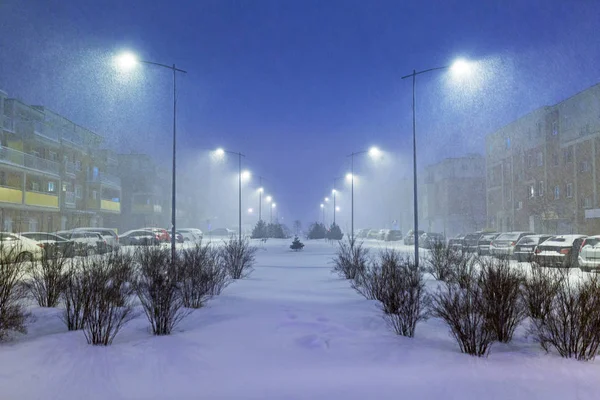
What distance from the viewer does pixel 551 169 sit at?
4059 cm

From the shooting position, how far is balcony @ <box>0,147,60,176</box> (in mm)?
32094

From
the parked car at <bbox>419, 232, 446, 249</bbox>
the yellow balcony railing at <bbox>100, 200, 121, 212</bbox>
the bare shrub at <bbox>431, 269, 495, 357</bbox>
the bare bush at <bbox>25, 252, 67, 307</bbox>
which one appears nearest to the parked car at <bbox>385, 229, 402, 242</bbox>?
the parked car at <bbox>419, 232, 446, 249</bbox>

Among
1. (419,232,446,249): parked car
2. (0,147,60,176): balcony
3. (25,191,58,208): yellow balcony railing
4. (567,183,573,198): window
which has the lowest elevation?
(419,232,446,249): parked car

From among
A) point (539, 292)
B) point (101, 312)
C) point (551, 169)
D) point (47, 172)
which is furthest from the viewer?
point (551, 169)

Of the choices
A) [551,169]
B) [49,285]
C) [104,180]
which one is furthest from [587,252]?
[104,180]

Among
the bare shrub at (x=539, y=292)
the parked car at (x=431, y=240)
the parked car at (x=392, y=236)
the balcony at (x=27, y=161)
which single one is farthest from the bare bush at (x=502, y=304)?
the parked car at (x=392, y=236)

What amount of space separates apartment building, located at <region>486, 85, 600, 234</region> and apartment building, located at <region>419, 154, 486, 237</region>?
10333 mm

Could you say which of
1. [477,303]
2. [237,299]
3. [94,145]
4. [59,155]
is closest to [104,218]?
[94,145]

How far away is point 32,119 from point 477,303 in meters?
42.7

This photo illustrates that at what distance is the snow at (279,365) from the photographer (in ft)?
15.9

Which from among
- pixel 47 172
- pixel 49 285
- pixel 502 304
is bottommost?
pixel 49 285

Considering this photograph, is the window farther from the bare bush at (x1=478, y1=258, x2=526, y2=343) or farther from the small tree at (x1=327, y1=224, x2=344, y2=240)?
the bare bush at (x1=478, y1=258, x2=526, y2=343)

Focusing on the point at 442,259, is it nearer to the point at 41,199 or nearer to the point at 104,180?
the point at 41,199

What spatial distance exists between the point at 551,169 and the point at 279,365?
4244 cm
